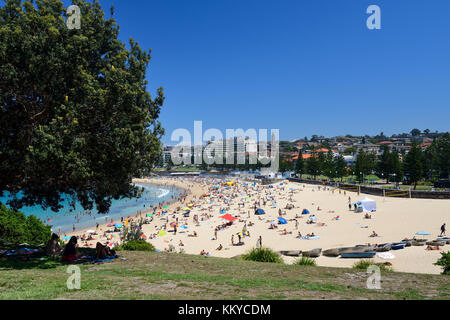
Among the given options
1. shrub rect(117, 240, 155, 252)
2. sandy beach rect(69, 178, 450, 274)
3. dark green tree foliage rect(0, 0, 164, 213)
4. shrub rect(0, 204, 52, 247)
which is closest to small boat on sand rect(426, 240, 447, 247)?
sandy beach rect(69, 178, 450, 274)

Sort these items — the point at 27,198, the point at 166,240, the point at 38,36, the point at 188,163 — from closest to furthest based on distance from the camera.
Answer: the point at 38,36
the point at 27,198
the point at 166,240
the point at 188,163

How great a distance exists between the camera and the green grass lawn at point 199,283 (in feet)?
17.7

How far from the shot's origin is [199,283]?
6367 mm

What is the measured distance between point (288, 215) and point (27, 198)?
27.2m

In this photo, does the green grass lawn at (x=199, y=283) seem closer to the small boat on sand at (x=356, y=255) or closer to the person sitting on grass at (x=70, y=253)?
the person sitting on grass at (x=70, y=253)

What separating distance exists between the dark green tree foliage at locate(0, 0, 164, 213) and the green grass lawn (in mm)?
2470

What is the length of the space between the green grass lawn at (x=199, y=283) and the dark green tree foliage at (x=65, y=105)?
8.10 feet

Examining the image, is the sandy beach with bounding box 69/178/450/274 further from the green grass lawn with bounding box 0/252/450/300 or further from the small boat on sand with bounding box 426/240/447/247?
the green grass lawn with bounding box 0/252/450/300

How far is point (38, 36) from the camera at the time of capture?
7.77 meters

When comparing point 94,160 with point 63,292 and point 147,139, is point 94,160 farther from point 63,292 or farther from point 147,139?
point 63,292

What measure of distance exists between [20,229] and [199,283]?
11.7 metres

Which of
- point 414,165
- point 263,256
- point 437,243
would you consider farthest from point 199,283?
point 414,165

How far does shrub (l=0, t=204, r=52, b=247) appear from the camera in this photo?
44.4ft
